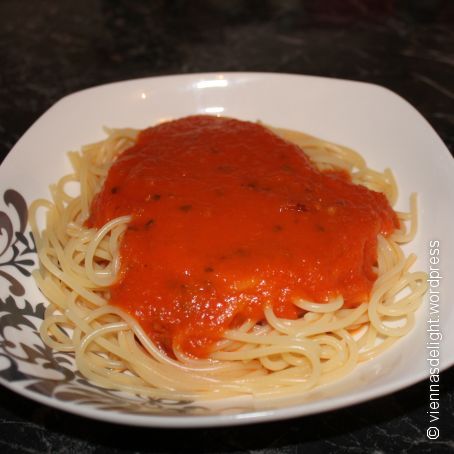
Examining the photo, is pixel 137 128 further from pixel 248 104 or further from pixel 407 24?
pixel 407 24

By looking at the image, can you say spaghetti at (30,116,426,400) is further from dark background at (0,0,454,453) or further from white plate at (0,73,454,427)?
dark background at (0,0,454,453)

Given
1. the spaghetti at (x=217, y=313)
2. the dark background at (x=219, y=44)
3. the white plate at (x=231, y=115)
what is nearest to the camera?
the white plate at (x=231, y=115)

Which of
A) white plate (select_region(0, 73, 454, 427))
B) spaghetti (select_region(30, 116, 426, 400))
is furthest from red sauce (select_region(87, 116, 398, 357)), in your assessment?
white plate (select_region(0, 73, 454, 427))

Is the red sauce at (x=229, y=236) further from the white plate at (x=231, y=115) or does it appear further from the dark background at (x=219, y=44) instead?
the dark background at (x=219, y=44)

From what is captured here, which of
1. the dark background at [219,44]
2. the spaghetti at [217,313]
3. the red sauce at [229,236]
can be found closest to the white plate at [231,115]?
the spaghetti at [217,313]

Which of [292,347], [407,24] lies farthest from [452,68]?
[292,347]

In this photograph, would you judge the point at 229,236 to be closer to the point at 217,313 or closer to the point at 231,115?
the point at 217,313
